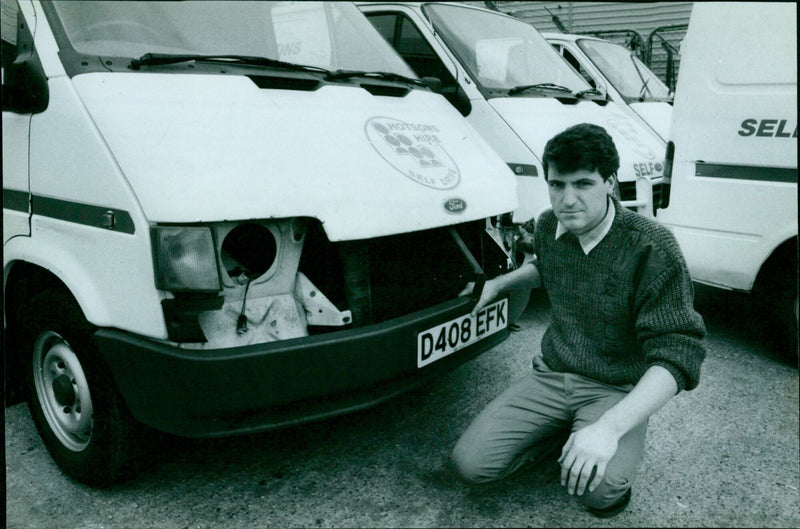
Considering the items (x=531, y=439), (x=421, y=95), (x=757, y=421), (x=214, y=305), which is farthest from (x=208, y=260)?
(x=757, y=421)

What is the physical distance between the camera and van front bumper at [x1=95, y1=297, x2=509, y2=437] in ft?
6.80

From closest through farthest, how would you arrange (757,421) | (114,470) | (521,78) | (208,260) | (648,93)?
(208,260)
(114,470)
(757,421)
(521,78)
(648,93)

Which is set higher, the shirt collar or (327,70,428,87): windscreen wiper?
(327,70,428,87): windscreen wiper

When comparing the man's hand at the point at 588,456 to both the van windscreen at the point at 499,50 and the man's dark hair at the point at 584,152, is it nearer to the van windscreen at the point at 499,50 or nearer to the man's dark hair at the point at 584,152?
the man's dark hair at the point at 584,152

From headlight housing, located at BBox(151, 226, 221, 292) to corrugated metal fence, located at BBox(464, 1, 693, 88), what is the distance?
619 cm

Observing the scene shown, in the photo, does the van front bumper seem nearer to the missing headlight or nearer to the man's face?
the missing headlight

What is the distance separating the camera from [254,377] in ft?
6.91

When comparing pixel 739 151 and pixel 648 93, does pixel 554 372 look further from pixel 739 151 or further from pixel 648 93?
pixel 648 93

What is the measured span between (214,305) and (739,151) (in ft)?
8.71

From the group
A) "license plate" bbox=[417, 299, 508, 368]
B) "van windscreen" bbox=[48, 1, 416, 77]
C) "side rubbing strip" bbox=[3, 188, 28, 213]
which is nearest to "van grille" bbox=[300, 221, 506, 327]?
"license plate" bbox=[417, 299, 508, 368]

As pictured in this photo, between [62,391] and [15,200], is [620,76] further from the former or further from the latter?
[62,391]

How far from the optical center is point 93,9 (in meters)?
2.46

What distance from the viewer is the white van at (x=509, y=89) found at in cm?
448

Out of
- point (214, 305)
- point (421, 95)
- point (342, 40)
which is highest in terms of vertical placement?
point (342, 40)
